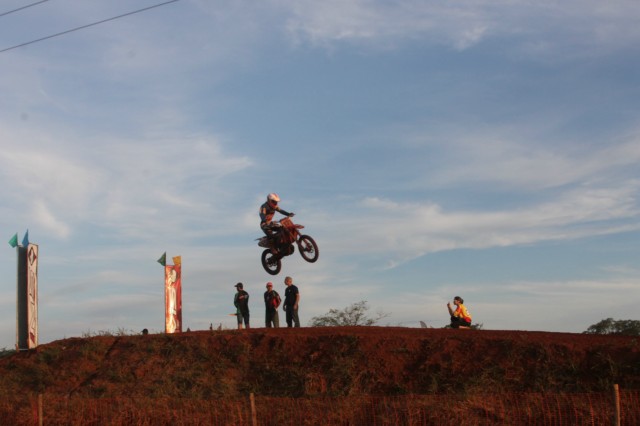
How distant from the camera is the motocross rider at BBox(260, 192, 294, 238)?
2175 centimetres

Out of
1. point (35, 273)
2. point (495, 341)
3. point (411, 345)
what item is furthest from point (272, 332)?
point (35, 273)

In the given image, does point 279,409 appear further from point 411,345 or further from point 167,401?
point 411,345

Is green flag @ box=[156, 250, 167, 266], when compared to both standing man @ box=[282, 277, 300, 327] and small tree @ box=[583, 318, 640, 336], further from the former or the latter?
small tree @ box=[583, 318, 640, 336]

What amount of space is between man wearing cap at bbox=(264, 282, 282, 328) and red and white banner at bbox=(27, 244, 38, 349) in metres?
8.20

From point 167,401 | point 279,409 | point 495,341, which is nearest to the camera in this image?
point 279,409

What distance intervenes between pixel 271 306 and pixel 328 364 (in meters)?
3.76

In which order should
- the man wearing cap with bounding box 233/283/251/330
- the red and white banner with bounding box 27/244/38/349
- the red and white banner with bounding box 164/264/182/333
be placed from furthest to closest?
the red and white banner with bounding box 164/264/182/333 → the red and white banner with bounding box 27/244/38/349 → the man wearing cap with bounding box 233/283/251/330

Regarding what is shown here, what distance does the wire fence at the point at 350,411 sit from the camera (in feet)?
49.2

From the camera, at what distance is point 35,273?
1022 inches

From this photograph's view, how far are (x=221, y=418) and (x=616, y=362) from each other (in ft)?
30.0

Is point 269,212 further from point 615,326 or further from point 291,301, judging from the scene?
point 615,326

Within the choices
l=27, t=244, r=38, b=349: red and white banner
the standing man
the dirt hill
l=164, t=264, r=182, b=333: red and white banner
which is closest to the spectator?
the dirt hill

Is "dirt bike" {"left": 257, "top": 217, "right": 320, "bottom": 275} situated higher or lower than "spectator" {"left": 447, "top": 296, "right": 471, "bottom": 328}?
higher

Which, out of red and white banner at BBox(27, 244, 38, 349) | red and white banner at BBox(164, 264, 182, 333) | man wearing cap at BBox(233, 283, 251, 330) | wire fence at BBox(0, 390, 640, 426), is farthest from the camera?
red and white banner at BBox(164, 264, 182, 333)
